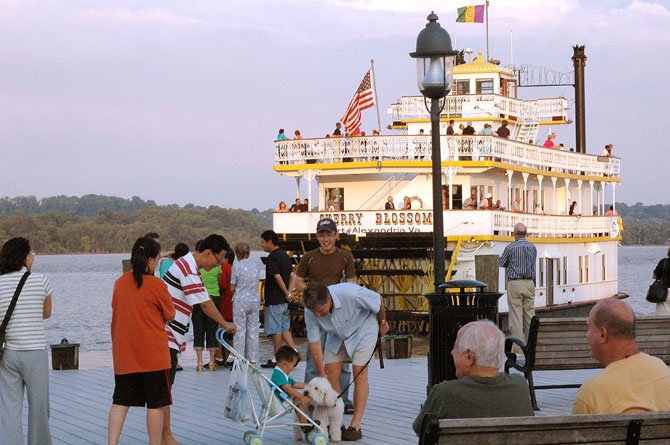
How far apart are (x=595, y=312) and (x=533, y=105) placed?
1392 inches

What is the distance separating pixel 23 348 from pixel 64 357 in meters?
7.41

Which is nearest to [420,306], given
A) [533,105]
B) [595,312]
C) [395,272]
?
[395,272]

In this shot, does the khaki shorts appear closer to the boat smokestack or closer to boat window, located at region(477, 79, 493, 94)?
boat window, located at region(477, 79, 493, 94)

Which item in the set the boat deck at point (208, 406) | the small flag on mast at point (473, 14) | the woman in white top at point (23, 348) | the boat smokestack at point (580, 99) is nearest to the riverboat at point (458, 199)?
the small flag on mast at point (473, 14)

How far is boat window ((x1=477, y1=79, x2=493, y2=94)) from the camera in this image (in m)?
37.9

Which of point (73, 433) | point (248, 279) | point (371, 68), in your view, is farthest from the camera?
point (371, 68)

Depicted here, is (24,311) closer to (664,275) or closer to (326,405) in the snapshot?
(326,405)

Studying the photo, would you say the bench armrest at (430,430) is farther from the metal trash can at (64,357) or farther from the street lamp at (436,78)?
the metal trash can at (64,357)

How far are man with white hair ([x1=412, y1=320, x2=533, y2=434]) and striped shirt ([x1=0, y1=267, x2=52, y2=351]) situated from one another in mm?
3956

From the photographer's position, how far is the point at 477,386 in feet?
19.2

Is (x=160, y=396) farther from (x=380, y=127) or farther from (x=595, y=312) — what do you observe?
(x=380, y=127)

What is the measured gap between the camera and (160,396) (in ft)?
28.7

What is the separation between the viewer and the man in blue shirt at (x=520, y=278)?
17375mm

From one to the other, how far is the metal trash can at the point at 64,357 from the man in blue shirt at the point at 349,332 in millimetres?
6638
